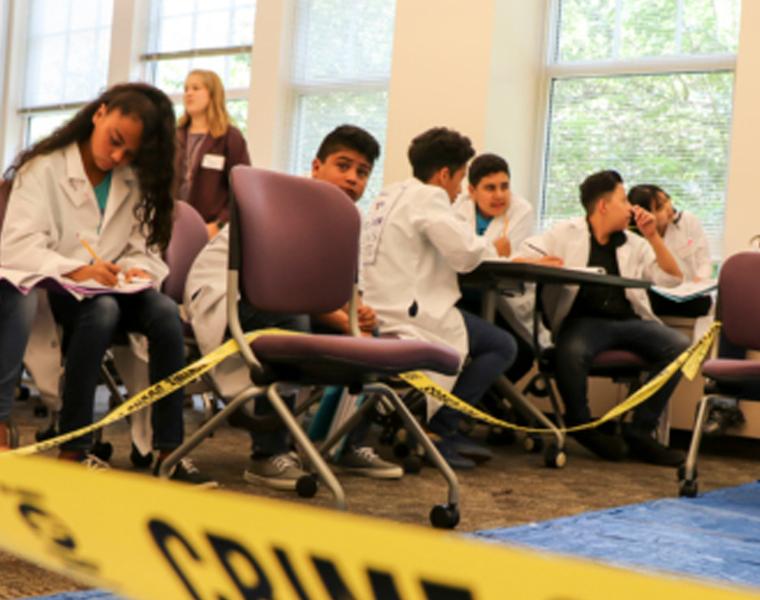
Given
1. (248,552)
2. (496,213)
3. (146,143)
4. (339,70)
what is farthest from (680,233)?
(248,552)

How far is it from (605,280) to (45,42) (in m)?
6.51

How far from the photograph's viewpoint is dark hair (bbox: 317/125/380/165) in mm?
3164

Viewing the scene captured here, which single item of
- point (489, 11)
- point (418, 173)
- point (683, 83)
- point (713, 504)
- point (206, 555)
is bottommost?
point (713, 504)

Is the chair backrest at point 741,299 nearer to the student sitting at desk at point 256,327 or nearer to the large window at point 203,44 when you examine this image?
the student sitting at desk at point 256,327

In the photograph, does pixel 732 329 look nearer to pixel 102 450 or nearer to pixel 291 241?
pixel 291 241

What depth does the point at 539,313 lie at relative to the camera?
4.09 metres

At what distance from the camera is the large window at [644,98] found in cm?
532

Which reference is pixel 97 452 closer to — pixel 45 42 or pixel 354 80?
pixel 354 80

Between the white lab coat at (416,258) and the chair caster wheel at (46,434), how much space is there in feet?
3.19

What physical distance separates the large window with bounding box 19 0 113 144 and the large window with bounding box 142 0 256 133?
1.66 feet

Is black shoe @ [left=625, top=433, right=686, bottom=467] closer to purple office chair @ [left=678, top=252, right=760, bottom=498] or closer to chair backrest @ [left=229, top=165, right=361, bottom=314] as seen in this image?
purple office chair @ [left=678, top=252, right=760, bottom=498]

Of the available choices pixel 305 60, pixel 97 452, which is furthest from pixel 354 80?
pixel 97 452

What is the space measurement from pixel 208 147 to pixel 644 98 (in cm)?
232

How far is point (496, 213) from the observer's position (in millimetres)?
4516
